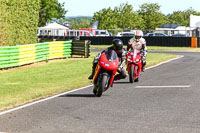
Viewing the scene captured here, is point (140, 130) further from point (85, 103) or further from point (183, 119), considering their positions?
point (85, 103)

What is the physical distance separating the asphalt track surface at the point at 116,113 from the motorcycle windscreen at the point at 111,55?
0.93 meters

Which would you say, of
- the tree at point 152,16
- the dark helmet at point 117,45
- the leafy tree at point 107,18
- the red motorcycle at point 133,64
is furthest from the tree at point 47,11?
the dark helmet at point 117,45

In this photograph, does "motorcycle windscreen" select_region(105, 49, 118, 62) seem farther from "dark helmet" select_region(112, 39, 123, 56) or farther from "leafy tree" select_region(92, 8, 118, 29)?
"leafy tree" select_region(92, 8, 118, 29)

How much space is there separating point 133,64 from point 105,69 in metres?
3.81

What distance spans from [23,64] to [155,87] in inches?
419

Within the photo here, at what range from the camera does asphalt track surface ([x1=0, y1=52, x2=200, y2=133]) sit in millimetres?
7430

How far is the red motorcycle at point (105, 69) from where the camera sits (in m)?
11.0

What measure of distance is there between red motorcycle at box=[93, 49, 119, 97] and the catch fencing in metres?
10.1

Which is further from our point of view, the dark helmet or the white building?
the white building

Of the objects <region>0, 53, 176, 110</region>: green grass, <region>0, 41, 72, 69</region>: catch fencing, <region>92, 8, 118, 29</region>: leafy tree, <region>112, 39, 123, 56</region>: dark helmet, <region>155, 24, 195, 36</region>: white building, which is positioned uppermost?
<region>92, 8, 118, 29</region>: leafy tree

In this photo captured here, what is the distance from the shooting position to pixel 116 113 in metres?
8.84

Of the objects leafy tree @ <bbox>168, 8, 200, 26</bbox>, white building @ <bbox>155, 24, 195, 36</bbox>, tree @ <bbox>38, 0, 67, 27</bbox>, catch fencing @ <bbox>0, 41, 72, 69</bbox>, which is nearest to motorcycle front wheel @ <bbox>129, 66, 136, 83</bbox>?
catch fencing @ <bbox>0, 41, 72, 69</bbox>

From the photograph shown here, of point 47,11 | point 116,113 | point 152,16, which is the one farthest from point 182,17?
point 116,113

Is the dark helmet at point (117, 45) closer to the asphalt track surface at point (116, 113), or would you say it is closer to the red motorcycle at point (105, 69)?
the red motorcycle at point (105, 69)
